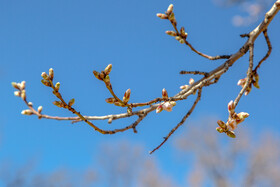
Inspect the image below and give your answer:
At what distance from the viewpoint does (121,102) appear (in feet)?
3.87

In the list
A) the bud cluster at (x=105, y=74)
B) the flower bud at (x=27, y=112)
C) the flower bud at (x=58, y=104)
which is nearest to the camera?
the bud cluster at (x=105, y=74)

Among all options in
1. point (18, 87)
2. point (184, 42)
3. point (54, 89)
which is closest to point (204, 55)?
point (184, 42)

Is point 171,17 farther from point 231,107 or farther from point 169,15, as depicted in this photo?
point 231,107

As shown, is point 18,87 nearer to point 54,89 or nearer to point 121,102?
point 54,89

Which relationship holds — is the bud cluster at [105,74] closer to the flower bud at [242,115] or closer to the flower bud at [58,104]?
the flower bud at [58,104]

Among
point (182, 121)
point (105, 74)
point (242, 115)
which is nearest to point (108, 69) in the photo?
point (105, 74)

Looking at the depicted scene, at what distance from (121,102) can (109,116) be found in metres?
0.21

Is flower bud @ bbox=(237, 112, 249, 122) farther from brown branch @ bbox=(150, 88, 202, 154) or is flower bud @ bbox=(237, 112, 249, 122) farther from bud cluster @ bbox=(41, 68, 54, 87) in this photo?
bud cluster @ bbox=(41, 68, 54, 87)

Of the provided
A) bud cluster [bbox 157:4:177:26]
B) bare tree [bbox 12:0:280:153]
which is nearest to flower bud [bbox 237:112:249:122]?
bare tree [bbox 12:0:280:153]

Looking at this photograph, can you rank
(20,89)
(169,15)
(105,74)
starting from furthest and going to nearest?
(169,15)
(20,89)
(105,74)

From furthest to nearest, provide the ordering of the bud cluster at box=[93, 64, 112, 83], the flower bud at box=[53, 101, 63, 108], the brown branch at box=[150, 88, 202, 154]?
the brown branch at box=[150, 88, 202, 154]
the flower bud at box=[53, 101, 63, 108]
the bud cluster at box=[93, 64, 112, 83]

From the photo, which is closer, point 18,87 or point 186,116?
point 18,87

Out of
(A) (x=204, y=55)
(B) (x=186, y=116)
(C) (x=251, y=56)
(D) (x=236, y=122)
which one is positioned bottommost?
(D) (x=236, y=122)

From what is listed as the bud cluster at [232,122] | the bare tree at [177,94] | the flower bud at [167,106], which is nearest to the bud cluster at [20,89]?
the bare tree at [177,94]
